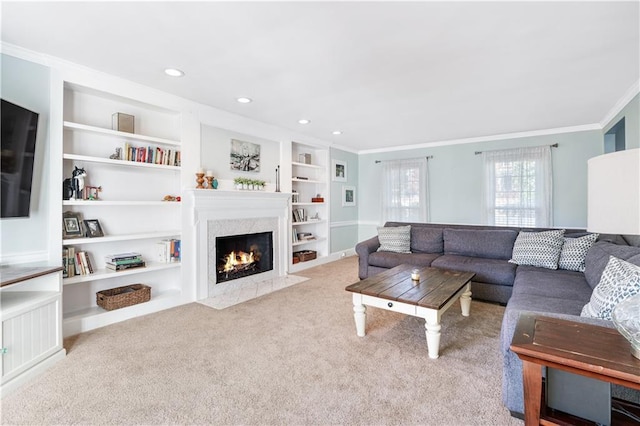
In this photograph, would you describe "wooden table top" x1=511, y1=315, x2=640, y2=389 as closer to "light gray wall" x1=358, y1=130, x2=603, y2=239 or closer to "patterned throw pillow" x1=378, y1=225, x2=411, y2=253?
"patterned throw pillow" x1=378, y1=225, x2=411, y2=253

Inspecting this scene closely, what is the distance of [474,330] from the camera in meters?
2.69

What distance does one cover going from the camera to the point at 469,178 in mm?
5465

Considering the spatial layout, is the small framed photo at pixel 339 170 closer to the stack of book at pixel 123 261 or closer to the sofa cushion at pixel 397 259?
the sofa cushion at pixel 397 259

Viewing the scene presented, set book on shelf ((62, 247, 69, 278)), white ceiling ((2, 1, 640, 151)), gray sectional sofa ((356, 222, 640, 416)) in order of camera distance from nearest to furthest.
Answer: gray sectional sofa ((356, 222, 640, 416)) → white ceiling ((2, 1, 640, 151)) → book on shelf ((62, 247, 69, 278))

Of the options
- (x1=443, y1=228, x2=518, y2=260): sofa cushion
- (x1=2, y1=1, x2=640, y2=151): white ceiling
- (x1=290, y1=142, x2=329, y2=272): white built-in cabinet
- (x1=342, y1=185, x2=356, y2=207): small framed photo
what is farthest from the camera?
(x1=342, y1=185, x2=356, y2=207): small framed photo

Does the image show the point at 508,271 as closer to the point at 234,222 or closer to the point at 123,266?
the point at 234,222

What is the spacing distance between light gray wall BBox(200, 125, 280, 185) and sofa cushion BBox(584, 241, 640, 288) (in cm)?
389

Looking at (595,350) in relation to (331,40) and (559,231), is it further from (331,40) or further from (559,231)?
(559,231)

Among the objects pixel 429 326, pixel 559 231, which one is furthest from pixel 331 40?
pixel 559 231

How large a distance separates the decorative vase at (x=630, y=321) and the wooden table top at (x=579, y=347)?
6 cm

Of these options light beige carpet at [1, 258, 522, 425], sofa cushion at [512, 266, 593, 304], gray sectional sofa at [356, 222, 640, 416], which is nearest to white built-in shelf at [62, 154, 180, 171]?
light beige carpet at [1, 258, 522, 425]

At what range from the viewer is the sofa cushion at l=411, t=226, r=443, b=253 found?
4395 mm

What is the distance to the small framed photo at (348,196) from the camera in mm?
6328

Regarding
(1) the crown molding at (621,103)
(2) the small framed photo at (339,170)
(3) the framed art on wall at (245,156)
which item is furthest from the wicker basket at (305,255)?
(1) the crown molding at (621,103)
